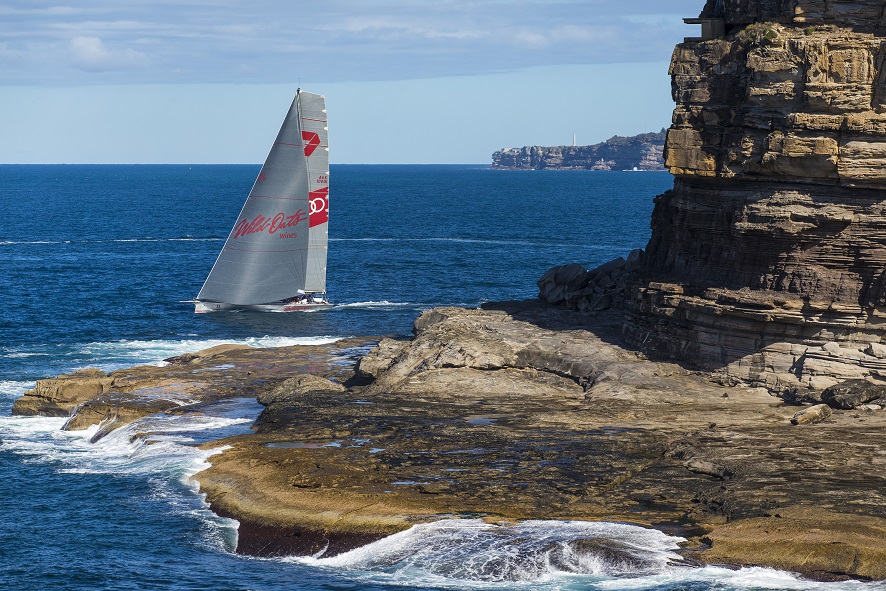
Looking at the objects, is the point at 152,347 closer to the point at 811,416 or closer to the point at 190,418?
the point at 190,418

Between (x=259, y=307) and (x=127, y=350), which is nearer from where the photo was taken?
(x=127, y=350)

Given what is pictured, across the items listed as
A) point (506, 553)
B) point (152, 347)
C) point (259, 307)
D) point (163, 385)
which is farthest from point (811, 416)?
point (259, 307)

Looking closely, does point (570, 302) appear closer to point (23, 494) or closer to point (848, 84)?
point (848, 84)

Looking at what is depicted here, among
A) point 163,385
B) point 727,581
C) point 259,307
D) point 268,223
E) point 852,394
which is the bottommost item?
→ point 727,581

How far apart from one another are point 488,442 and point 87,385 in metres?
21.9

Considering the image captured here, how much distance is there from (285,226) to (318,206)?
8.90 feet

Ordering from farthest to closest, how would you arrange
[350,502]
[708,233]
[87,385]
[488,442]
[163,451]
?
[87,385], [708,233], [163,451], [488,442], [350,502]

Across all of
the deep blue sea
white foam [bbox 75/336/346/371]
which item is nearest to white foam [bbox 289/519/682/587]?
the deep blue sea

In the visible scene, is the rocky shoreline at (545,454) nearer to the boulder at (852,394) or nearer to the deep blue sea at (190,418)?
the boulder at (852,394)

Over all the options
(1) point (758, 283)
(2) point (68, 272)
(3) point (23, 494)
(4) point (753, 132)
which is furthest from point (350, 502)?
(2) point (68, 272)

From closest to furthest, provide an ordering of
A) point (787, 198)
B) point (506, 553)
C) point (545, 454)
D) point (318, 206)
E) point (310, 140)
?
1. point (506, 553)
2. point (545, 454)
3. point (787, 198)
4. point (310, 140)
5. point (318, 206)

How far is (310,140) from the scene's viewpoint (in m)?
76.8

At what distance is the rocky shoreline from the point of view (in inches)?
1309

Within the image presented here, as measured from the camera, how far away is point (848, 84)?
139 feet
